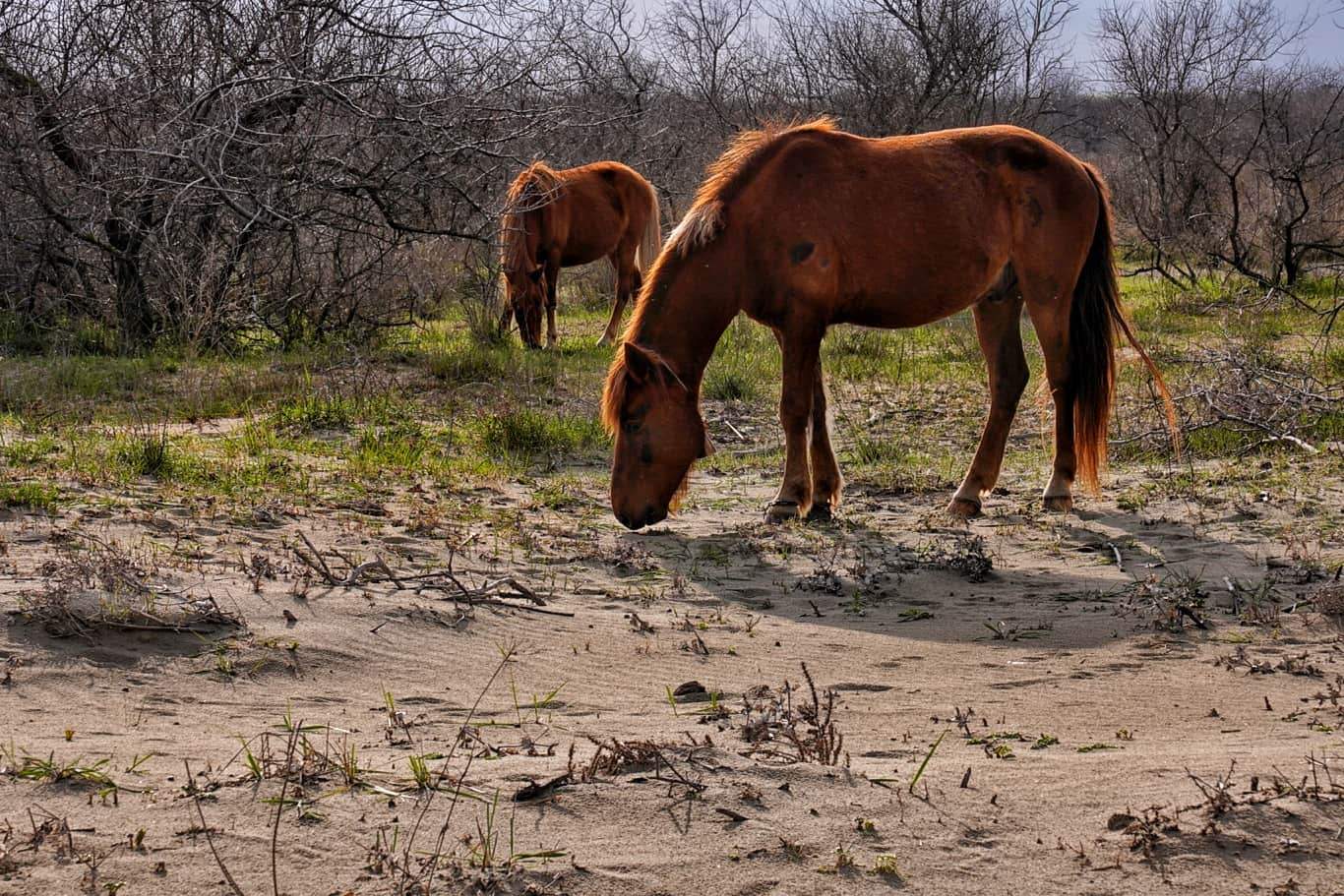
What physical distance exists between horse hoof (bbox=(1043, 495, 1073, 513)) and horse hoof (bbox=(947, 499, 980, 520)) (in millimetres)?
411

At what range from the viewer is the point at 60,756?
2988 mm

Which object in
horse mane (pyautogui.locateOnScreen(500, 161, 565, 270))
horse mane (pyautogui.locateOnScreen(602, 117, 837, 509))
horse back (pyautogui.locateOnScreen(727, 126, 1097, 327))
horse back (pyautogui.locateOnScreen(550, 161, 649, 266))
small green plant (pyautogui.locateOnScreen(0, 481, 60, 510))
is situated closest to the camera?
small green plant (pyautogui.locateOnScreen(0, 481, 60, 510))

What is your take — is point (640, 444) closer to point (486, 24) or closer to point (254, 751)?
point (254, 751)

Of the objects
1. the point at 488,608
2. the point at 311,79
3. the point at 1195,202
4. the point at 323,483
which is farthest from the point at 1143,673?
the point at 1195,202

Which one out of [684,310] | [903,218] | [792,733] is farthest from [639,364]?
[792,733]

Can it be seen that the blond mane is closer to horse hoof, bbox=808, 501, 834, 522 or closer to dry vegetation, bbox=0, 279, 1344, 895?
dry vegetation, bbox=0, 279, 1344, 895

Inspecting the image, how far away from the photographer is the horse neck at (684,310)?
6.16 meters

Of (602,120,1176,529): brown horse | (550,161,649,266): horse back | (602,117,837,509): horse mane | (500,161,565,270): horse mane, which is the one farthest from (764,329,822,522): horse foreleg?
(550,161,649,266): horse back

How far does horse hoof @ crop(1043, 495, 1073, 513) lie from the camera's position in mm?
6789

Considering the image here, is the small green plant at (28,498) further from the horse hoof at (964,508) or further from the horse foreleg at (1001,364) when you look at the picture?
the horse foreleg at (1001,364)

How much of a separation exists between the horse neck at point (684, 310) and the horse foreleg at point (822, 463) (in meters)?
0.83

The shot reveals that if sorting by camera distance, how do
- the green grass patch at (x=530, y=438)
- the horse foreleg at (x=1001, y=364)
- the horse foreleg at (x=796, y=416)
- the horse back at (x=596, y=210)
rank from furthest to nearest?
the horse back at (x=596, y=210) < the green grass patch at (x=530, y=438) < the horse foreleg at (x=1001, y=364) < the horse foreleg at (x=796, y=416)

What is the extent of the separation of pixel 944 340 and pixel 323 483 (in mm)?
6997

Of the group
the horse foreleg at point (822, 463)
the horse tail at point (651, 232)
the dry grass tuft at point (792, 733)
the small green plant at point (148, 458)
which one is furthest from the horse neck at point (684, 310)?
the horse tail at point (651, 232)
